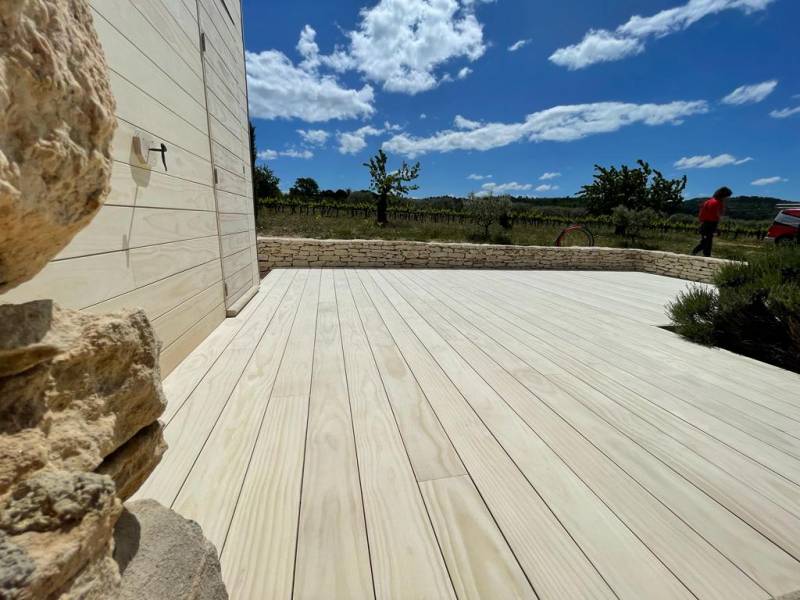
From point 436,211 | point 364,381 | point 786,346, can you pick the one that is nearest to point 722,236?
point 436,211

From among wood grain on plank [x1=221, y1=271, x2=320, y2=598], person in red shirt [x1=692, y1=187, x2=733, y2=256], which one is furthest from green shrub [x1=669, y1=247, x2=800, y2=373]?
person in red shirt [x1=692, y1=187, x2=733, y2=256]

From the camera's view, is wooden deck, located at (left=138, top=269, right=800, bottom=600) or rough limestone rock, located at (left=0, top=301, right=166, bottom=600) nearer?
rough limestone rock, located at (left=0, top=301, right=166, bottom=600)

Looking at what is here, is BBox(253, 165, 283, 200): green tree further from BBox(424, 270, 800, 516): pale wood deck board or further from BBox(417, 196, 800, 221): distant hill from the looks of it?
BBox(424, 270, 800, 516): pale wood deck board

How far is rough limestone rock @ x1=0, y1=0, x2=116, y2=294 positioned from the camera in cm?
46

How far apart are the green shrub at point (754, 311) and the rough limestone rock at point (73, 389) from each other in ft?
12.8

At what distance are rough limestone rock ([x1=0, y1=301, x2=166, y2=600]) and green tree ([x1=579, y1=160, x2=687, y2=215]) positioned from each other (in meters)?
29.6

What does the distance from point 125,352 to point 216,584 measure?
53 cm

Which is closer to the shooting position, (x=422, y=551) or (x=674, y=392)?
(x=422, y=551)

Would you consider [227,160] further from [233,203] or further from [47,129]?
[47,129]

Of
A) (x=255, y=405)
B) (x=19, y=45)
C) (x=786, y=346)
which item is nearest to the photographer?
(x=19, y=45)

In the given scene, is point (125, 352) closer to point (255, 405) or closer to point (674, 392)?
point (255, 405)

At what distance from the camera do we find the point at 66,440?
0.57m

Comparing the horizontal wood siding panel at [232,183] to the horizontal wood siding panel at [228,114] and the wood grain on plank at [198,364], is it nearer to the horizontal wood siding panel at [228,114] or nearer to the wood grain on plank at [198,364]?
the horizontal wood siding panel at [228,114]

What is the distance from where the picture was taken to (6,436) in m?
0.50
